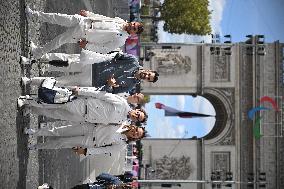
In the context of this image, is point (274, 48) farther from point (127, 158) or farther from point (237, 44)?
point (127, 158)

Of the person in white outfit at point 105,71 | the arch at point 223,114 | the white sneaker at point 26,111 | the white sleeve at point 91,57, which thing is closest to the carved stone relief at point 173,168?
the arch at point 223,114

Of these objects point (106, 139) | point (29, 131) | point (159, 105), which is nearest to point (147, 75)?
point (106, 139)

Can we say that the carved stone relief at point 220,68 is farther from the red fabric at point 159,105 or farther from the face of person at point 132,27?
the face of person at point 132,27

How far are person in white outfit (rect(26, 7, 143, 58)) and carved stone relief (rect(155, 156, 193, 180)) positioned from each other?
64.0 ft

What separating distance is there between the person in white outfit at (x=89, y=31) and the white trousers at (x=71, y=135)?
1808mm

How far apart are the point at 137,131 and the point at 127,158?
16003mm

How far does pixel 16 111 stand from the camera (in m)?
11.3

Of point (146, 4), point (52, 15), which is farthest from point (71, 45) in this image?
point (146, 4)

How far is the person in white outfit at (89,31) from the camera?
12209mm

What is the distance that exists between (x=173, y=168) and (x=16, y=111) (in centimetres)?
2115

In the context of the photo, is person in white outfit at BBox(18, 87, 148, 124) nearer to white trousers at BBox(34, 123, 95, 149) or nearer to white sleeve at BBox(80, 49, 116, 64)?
white trousers at BBox(34, 123, 95, 149)

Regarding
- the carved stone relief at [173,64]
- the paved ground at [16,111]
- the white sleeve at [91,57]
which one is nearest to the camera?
the paved ground at [16,111]

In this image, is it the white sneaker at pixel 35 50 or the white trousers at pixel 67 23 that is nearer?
the white trousers at pixel 67 23

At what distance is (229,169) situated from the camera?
101 ft
